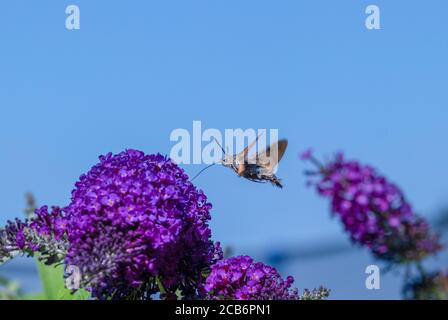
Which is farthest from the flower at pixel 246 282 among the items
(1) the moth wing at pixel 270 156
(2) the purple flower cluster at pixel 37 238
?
(2) the purple flower cluster at pixel 37 238

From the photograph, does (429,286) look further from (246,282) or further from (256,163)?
(256,163)

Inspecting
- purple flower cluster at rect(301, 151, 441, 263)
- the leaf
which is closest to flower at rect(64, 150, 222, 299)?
the leaf

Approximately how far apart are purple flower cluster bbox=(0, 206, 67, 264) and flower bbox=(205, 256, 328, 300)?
0.67 metres

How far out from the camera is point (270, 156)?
3422 mm

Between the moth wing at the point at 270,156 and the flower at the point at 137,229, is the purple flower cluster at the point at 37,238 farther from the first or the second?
the moth wing at the point at 270,156

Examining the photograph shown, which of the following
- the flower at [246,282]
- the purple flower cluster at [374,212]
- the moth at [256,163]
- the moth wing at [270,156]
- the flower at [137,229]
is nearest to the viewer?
the purple flower cluster at [374,212]

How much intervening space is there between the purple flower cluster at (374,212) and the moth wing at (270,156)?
870mm

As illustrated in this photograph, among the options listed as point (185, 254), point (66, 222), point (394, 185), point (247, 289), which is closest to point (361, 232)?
point (394, 185)

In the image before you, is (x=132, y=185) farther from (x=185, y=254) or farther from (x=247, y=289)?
(x=247, y=289)

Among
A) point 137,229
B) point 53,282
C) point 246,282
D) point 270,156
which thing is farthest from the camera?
point 53,282

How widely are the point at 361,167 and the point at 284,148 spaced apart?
98 cm

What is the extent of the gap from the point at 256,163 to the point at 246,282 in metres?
0.63

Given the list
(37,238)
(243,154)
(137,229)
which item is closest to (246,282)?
(137,229)

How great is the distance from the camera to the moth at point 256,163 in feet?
11.3
